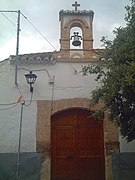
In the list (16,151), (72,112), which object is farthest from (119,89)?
(16,151)

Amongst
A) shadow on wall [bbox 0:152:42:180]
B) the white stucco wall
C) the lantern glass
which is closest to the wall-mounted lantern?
the lantern glass

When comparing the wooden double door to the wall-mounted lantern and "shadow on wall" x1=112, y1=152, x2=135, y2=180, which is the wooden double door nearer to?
"shadow on wall" x1=112, y1=152, x2=135, y2=180

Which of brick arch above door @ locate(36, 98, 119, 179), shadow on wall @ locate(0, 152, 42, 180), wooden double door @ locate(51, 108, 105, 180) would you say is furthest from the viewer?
wooden double door @ locate(51, 108, 105, 180)

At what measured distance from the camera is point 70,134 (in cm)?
→ 1034

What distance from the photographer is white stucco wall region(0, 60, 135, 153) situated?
32.9ft

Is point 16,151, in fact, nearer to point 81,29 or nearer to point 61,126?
point 61,126

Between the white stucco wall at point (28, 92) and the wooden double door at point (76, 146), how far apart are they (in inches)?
26.8

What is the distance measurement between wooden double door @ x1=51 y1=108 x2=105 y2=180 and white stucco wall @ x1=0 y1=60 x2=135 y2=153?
26.8 inches

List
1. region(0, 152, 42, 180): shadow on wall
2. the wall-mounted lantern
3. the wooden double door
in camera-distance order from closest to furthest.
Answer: region(0, 152, 42, 180): shadow on wall → the wooden double door → the wall-mounted lantern

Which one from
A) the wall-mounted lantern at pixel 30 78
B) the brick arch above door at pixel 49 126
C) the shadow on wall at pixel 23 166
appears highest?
the wall-mounted lantern at pixel 30 78

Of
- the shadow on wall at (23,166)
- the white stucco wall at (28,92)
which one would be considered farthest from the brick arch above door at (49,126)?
the shadow on wall at (23,166)

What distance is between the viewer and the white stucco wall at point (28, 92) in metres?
10.0

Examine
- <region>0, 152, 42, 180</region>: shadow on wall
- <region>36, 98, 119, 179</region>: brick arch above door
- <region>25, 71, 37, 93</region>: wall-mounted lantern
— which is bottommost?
<region>0, 152, 42, 180</region>: shadow on wall

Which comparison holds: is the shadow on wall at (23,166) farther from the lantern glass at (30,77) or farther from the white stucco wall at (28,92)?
the lantern glass at (30,77)
